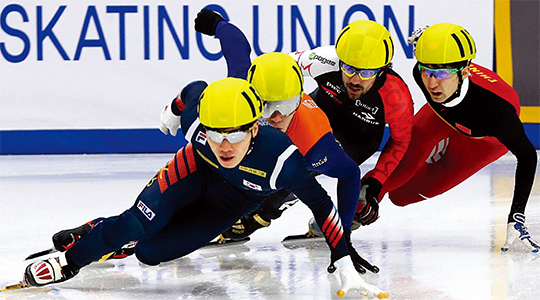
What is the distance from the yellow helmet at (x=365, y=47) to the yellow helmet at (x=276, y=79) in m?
0.36

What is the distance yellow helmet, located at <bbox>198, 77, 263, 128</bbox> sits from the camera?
9.02 ft

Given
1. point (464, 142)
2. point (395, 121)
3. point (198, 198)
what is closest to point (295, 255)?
point (198, 198)

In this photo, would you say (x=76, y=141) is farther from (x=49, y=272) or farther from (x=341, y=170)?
(x=341, y=170)

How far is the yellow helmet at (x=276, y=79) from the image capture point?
3135 mm

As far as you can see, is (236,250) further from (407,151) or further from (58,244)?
(407,151)

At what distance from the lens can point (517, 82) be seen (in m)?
7.05

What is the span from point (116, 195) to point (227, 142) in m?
2.34

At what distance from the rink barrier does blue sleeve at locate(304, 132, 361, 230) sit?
3.86 meters

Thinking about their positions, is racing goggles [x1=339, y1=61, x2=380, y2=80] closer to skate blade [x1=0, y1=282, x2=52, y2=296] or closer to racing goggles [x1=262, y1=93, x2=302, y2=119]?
racing goggles [x1=262, y1=93, x2=302, y2=119]

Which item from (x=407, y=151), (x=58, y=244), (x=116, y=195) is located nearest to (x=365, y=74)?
(x=407, y=151)

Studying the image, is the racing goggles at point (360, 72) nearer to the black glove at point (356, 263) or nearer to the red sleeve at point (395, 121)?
the red sleeve at point (395, 121)

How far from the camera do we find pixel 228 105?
2.75 m

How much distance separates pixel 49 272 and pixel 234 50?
1342mm

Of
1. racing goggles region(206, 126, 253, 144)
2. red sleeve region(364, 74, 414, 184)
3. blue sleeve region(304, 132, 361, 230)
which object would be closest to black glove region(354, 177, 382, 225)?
red sleeve region(364, 74, 414, 184)
